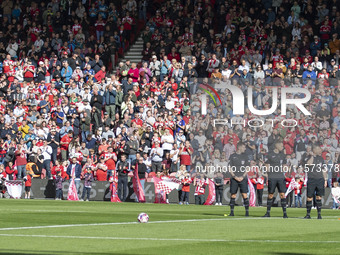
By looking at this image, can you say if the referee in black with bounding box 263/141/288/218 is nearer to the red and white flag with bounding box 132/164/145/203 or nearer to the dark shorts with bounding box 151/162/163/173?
the red and white flag with bounding box 132/164/145/203

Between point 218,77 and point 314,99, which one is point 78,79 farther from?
point 314,99

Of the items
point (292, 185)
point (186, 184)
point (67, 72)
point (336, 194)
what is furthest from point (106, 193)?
point (336, 194)

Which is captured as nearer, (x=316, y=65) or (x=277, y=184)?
(x=277, y=184)

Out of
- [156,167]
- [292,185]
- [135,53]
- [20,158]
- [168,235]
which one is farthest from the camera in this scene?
[135,53]

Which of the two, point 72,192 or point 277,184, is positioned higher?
point 277,184

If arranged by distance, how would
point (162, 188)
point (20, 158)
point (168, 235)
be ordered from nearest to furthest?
point (168, 235) < point (162, 188) < point (20, 158)

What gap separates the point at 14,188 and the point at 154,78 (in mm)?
8427

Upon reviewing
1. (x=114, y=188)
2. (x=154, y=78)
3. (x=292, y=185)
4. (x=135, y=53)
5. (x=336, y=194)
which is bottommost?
(x=336, y=194)

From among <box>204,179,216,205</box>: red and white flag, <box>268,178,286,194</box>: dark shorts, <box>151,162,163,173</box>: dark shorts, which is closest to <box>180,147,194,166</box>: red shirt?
<box>151,162,163,173</box>: dark shorts

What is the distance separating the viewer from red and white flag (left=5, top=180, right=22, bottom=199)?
37.8 metres

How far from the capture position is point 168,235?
1725 centimetres

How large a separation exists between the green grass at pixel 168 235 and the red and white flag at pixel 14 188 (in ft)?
Answer: 45.3

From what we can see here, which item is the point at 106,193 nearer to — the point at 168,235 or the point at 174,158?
the point at 174,158

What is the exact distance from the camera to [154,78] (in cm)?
4059
